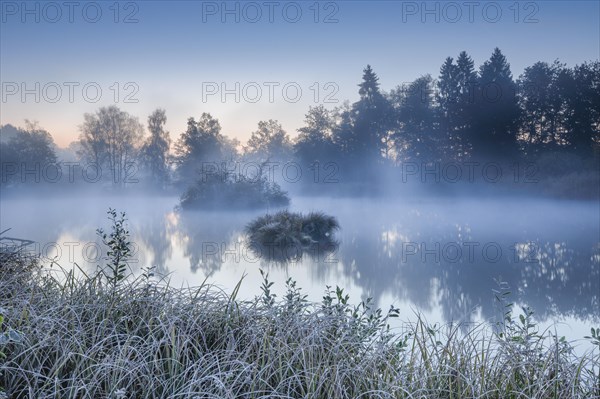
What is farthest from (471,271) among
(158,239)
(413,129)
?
(413,129)

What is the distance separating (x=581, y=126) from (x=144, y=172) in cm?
2359

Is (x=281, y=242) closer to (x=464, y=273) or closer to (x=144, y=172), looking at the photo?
(x=464, y=273)

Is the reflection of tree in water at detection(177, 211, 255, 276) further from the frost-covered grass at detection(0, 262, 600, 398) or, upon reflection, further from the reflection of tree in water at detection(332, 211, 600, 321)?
the frost-covered grass at detection(0, 262, 600, 398)

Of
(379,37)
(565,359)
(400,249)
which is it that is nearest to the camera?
(565,359)

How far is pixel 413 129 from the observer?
2680cm

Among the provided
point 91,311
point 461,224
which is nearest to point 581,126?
point 461,224

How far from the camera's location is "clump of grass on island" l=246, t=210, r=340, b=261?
8008 mm

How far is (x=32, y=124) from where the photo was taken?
21234 mm

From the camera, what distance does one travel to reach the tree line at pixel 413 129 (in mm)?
22594

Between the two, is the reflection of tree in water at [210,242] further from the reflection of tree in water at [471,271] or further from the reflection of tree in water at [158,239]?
the reflection of tree in water at [471,271]

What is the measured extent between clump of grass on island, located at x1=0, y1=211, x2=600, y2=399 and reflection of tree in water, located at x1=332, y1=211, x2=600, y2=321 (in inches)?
70.7

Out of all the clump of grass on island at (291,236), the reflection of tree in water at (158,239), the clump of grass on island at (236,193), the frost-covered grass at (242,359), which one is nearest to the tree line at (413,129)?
the clump of grass on island at (236,193)

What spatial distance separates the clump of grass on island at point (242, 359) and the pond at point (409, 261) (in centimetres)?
65

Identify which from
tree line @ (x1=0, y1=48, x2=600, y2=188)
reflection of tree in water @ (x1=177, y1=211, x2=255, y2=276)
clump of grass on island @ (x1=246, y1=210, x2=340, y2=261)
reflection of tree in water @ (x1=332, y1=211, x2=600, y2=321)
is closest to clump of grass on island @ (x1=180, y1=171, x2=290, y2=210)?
reflection of tree in water @ (x1=177, y1=211, x2=255, y2=276)
